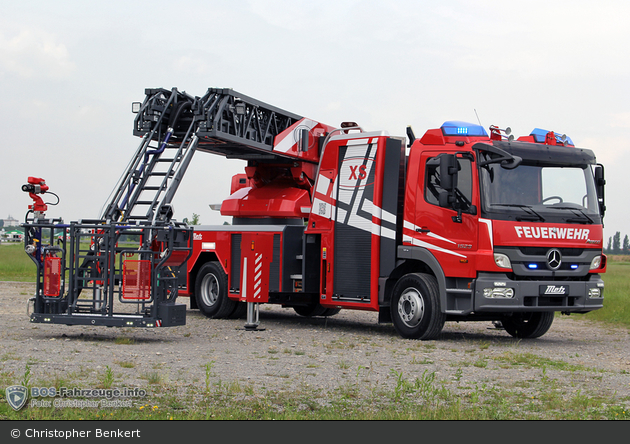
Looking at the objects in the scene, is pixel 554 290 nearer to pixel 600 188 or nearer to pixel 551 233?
pixel 551 233

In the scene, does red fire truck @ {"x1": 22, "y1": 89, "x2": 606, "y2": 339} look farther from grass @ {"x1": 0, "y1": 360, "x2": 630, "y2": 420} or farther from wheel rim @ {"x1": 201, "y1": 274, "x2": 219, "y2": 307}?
grass @ {"x1": 0, "y1": 360, "x2": 630, "y2": 420}

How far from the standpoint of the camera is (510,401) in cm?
748

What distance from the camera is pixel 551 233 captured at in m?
12.0

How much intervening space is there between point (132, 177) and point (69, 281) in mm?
2322

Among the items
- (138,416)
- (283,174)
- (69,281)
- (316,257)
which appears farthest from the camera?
(283,174)

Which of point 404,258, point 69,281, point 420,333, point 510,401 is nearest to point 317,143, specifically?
point 404,258

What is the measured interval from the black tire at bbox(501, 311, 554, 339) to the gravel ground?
8.6 inches

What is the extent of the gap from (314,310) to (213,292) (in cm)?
247

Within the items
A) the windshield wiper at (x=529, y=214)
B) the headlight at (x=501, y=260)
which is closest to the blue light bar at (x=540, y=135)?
the windshield wiper at (x=529, y=214)

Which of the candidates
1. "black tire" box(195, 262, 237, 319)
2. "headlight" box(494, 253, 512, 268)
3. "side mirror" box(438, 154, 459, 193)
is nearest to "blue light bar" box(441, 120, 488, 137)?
"side mirror" box(438, 154, 459, 193)

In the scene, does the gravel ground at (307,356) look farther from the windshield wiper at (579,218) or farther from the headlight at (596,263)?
the windshield wiper at (579,218)

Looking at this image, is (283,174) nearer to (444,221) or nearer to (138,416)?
(444,221)

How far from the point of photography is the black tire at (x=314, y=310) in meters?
17.4

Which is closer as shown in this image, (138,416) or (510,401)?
(138,416)
